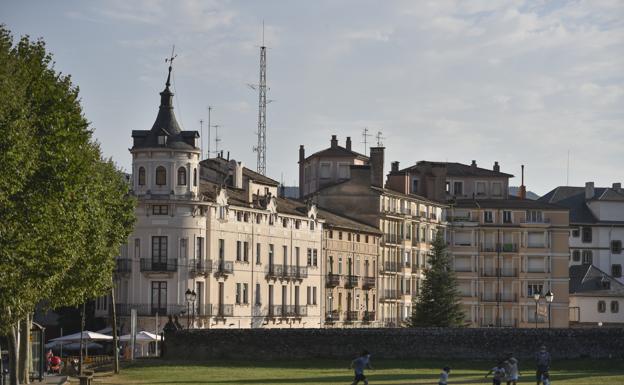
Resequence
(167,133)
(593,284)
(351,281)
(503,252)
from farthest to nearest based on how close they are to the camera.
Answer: (593,284) → (503,252) → (351,281) → (167,133)

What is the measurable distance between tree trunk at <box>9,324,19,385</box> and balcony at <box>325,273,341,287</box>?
7162 cm

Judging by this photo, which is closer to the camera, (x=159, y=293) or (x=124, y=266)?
(x=124, y=266)

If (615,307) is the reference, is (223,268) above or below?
above

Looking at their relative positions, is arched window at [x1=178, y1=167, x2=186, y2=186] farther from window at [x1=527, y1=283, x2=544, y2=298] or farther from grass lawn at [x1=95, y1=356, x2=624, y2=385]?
window at [x1=527, y1=283, x2=544, y2=298]

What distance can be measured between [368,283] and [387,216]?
8425 millimetres

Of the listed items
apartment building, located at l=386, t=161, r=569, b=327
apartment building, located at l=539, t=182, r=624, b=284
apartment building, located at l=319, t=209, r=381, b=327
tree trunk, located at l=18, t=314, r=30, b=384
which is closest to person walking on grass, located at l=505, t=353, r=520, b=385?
tree trunk, located at l=18, t=314, r=30, b=384

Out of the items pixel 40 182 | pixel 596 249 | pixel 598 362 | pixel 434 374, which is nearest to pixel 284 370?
pixel 434 374

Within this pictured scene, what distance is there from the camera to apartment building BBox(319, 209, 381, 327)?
146 meters

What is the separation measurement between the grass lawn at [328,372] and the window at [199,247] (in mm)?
27488

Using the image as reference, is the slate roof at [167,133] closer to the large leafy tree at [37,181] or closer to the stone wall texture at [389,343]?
the stone wall texture at [389,343]

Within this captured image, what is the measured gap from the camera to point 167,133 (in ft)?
402

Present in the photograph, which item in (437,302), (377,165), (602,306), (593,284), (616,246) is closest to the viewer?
(437,302)

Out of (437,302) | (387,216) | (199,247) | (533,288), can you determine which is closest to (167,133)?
(199,247)

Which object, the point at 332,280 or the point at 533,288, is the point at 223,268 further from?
the point at 533,288
